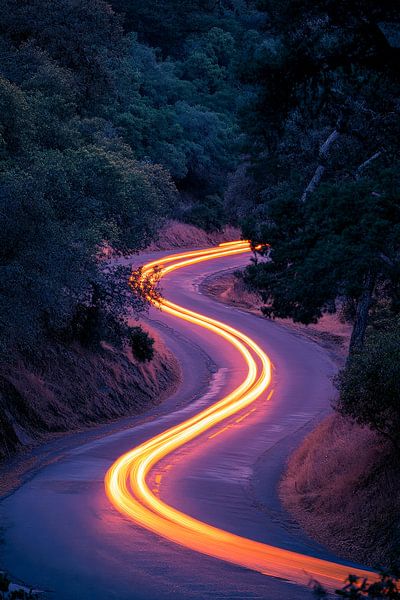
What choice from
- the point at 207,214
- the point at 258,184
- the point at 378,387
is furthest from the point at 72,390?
the point at 207,214

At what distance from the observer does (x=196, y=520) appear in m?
17.1

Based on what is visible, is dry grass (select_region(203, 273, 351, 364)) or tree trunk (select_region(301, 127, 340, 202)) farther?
dry grass (select_region(203, 273, 351, 364))

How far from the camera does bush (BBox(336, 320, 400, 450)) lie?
16266 millimetres

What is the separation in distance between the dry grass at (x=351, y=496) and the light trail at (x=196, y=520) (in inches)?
50.9

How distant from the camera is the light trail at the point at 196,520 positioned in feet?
44.2

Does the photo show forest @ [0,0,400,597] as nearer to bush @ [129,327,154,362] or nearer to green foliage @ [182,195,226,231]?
bush @ [129,327,154,362]

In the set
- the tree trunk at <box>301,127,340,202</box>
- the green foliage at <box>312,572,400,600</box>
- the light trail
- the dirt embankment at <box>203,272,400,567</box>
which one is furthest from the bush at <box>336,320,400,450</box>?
the green foliage at <box>312,572,400,600</box>

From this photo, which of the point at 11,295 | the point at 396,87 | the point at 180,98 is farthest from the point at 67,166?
the point at 180,98

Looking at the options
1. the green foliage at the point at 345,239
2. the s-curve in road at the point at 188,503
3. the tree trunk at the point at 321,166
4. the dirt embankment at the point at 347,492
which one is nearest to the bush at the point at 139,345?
the s-curve in road at the point at 188,503

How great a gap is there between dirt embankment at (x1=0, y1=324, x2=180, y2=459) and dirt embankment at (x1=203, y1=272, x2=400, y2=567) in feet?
27.2

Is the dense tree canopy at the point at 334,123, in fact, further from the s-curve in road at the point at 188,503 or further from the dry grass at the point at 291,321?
the dry grass at the point at 291,321

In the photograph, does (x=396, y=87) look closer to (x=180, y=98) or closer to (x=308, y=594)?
(x=308, y=594)

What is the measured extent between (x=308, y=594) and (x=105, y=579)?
9.63 ft

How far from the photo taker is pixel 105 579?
12.4 metres
